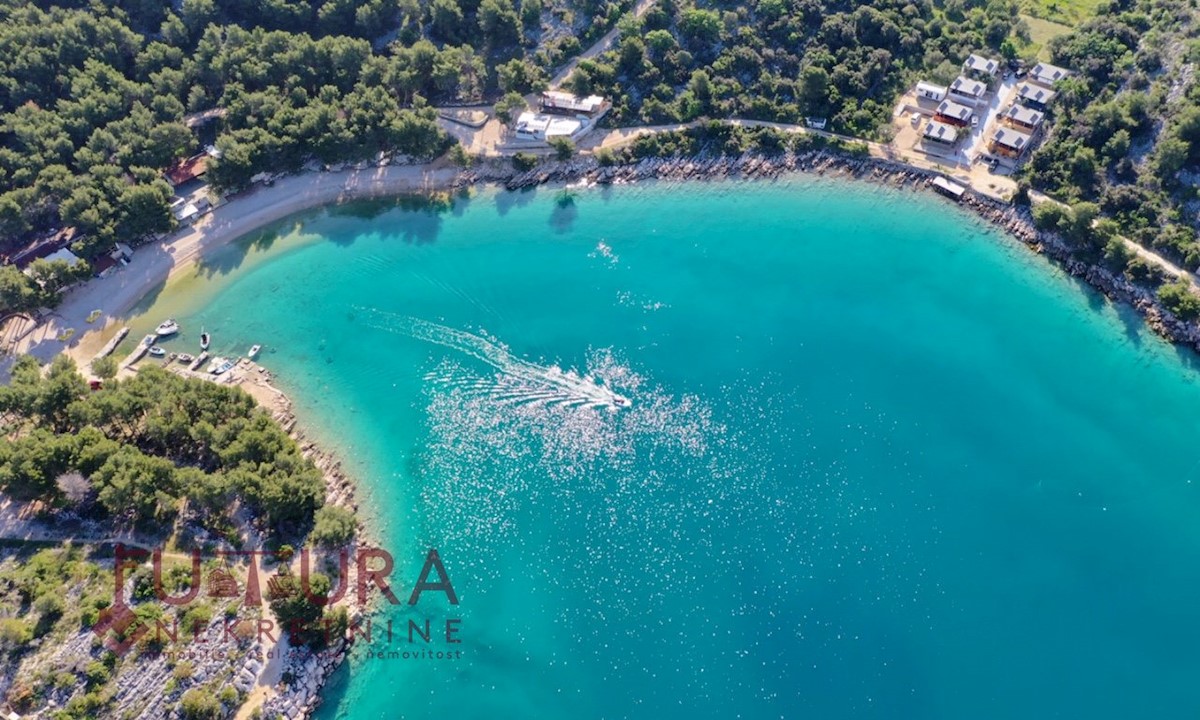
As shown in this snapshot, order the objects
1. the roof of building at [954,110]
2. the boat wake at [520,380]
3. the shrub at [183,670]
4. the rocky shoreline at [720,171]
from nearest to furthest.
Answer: the shrub at [183,670]
the boat wake at [520,380]
the rocky shoreline at [720,171]
the roof of building at [954,110]

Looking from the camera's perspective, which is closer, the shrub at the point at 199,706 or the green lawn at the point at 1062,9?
the shrub at the point at 199,706

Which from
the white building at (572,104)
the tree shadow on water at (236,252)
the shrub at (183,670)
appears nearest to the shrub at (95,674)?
the shrub at (183,670)

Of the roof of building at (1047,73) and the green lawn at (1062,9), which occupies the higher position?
the green lawn at (1062,9)

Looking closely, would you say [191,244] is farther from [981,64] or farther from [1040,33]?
[1040,33]

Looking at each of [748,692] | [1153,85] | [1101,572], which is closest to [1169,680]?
[1101,572]

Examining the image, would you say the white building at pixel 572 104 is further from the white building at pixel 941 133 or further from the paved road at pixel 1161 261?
the paved road at pixel 1161 261

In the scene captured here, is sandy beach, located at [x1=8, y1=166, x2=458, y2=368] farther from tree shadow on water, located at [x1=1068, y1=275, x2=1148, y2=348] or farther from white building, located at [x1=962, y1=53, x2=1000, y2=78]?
tree shadow on water, located at [x1=1068, y1=275, x2=1148, y2=348]

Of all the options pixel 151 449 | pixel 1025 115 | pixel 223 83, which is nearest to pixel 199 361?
pixel 151 449
